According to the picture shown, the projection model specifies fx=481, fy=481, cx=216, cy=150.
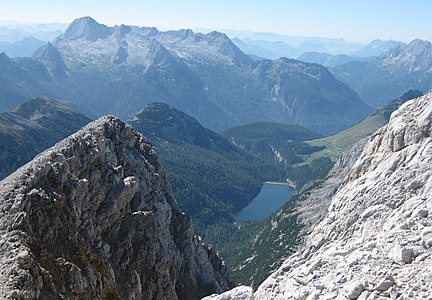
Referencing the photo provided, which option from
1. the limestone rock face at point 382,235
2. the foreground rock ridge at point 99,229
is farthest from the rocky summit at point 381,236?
the foreground rock ridge at point 99,229

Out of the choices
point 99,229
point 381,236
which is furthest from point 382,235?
point 99,229

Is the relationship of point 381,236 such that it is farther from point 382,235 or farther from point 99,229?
point 99,229

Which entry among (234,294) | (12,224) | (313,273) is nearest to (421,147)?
(313,273)

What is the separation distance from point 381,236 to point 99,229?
3591 cm

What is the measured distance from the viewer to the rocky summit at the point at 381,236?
23.2 metres

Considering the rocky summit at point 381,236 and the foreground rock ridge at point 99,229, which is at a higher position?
the rocky summit at point 381,236

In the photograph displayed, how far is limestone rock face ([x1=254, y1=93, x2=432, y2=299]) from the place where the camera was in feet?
76.3

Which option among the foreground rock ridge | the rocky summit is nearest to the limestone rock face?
the rocky summit

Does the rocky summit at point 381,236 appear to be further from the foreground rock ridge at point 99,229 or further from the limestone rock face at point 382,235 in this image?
the foreground rock ridge at point 99,229

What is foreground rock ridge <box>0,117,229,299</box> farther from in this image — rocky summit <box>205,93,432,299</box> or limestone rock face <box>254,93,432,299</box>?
limestone rock face <box>254,93,432,299</box>

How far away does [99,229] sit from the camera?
54500 millimetres

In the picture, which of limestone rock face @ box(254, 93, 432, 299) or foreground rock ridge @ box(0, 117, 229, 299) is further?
foreground rock ridge @ box(0, 117, 229, 299)

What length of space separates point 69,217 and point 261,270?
12937cm

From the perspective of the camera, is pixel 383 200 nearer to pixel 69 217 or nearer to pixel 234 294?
pixel 234 294
